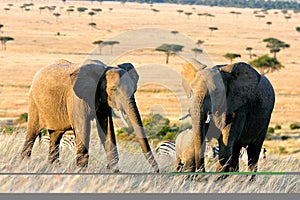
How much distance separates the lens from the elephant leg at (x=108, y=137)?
729 cm

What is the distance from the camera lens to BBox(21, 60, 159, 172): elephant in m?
6.95

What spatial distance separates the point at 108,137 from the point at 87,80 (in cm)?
56

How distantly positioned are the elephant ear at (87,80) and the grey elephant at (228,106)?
31.5 inches

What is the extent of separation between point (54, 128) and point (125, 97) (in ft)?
4.48

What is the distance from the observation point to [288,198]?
6160 millimetres

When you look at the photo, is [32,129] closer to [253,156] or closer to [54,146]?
[54,146]

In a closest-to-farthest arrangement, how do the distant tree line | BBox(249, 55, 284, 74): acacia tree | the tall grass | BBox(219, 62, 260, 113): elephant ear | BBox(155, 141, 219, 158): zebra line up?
1. the tall grass
2. BBox(219, 62, 260, 113): elephant ear
3. BBox(155, 141, 219, 158): zebra
4. BBox(249, 55, 284, 74): acacia tree
5. the distant tree line

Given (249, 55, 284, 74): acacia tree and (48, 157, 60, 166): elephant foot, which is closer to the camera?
(48, 157, 60, 166): elephant foot

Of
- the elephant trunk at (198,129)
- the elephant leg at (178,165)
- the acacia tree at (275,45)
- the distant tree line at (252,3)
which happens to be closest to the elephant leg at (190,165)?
the elephant trunk at (198,129)

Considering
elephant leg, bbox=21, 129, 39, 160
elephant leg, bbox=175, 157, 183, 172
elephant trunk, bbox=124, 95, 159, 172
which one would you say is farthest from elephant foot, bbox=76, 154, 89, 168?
elephant leg, bbox=175, 157, 183, 172

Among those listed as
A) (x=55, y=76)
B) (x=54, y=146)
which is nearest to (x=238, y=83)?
(x=55, y=76)

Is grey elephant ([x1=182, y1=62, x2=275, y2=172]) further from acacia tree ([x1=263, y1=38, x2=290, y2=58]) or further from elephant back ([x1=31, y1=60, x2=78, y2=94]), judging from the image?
acacia tree ([x1=263, y1=38, x2=290, y2=58])

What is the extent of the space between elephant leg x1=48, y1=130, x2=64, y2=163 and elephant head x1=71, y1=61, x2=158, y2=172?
0.52 m

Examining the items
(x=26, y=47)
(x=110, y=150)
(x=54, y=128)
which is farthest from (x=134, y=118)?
(x=26, y=47)
